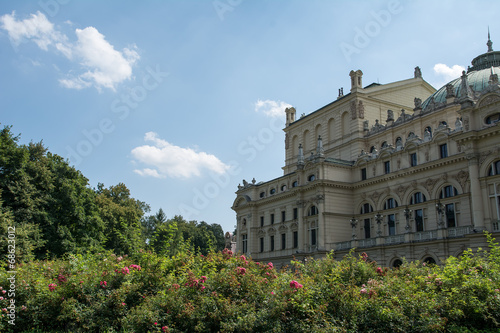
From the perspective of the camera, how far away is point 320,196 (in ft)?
160

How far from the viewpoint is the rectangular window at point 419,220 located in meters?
41.4

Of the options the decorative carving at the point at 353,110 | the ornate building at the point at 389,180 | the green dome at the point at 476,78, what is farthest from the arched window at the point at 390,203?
the decorative carving at the point at 353,110

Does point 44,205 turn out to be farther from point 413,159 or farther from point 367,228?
point 413,159

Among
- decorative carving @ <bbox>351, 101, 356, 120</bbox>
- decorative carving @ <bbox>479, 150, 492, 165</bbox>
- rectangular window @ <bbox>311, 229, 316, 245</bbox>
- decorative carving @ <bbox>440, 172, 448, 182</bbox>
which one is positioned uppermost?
decorative carving @ <bbox>351, 101, 356, 120</bbox>

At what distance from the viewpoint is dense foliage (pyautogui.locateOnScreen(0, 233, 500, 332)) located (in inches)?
520

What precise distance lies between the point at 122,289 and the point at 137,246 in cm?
493

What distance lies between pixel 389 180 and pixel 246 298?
3349cm

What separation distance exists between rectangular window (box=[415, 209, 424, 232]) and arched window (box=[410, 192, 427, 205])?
88 centimetres

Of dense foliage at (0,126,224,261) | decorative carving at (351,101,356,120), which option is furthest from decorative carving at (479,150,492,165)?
dense foliage at (0,126,224,261)

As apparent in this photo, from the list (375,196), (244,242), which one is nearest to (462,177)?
(375,196)

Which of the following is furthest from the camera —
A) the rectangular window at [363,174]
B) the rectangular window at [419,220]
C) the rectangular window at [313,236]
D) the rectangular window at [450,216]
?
the rectangular window at [313,236]

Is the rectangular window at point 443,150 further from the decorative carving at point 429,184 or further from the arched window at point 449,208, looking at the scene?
the arched window at point 449,208

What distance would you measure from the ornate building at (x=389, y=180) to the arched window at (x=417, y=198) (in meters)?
0.11

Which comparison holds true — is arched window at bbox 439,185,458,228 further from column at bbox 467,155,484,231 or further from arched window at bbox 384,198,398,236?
arched window at bbox 384,198,398,236
